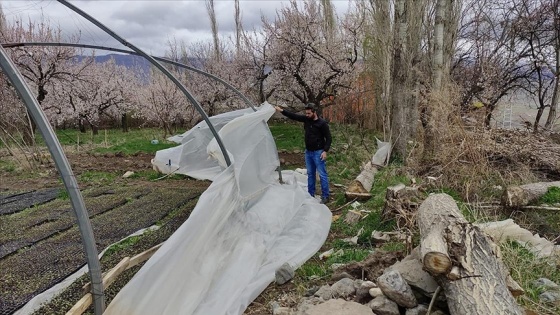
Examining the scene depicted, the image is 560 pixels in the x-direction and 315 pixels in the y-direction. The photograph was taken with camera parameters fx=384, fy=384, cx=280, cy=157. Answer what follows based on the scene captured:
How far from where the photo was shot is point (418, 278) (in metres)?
2.74

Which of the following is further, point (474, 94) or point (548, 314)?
point (474, 94)

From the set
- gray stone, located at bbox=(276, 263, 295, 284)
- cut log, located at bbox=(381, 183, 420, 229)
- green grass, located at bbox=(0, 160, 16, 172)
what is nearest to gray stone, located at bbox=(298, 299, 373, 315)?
gray stone, located at bbox=(276, 263, 295, 284)

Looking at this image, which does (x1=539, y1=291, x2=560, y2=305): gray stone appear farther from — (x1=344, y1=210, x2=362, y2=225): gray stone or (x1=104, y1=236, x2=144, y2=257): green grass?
(x1=104, y1=236, x2=144, y2=257): green grass

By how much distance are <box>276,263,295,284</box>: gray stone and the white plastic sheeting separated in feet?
0.23

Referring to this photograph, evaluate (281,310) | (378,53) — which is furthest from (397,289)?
(378,53)

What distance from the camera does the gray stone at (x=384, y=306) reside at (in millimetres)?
2592

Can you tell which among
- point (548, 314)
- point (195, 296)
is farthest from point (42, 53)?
point (548, 314)

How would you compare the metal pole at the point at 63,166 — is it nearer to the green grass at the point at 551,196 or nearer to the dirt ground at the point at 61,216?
the dirt ground at the point at 61,216

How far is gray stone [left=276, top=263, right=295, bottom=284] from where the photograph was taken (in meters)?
3.57

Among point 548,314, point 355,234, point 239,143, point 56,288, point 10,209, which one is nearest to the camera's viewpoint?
point 548,314

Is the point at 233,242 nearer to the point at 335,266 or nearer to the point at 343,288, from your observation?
the point at 335,266

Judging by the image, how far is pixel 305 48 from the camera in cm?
1349

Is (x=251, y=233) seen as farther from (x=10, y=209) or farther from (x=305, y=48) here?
(x=305, y=48)

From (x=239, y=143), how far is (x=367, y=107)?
898 centimetres
